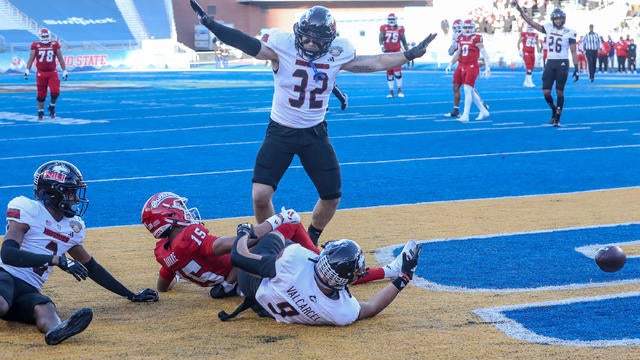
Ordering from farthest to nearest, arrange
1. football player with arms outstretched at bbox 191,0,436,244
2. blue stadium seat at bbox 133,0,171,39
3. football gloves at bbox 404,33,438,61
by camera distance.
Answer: blue stadium seat at bbox 133,0,171,39
football gloves at bbox 404,33,438,61
football player with arms outstretched at bbox 191,0,436,244

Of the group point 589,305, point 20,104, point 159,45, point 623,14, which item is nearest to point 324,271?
point 589,305

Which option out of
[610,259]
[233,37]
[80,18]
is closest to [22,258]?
[233,37]

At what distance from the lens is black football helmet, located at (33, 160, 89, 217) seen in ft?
18.1

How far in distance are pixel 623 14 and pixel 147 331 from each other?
4318cm

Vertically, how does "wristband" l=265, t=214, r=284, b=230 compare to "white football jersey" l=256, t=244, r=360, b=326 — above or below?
above

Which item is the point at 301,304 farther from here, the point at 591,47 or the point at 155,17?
the point at 155,17

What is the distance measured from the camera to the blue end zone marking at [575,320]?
16.3 feet

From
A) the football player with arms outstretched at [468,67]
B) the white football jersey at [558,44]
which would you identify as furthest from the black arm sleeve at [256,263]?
the football player with arms outstretched at [468,67]

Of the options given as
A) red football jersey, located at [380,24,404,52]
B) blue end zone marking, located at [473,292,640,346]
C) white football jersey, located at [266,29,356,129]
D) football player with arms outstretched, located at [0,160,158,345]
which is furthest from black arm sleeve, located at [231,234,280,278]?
red football jersey, located at [380,24,404,52]

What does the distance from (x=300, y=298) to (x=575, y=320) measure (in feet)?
4.91

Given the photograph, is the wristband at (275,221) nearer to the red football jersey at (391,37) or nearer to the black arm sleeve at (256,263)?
the black arm sleeve at (256,263)

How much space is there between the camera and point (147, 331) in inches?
210

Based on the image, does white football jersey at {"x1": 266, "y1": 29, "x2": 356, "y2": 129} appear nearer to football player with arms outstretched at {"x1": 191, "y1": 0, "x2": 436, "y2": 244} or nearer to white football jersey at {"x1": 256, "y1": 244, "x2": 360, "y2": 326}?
football player with arms outstretched at {"x1": 191, "y1": 0, "x2": 436, "y2": 244}

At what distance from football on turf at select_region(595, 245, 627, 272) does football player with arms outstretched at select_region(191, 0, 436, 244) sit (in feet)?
6.38
